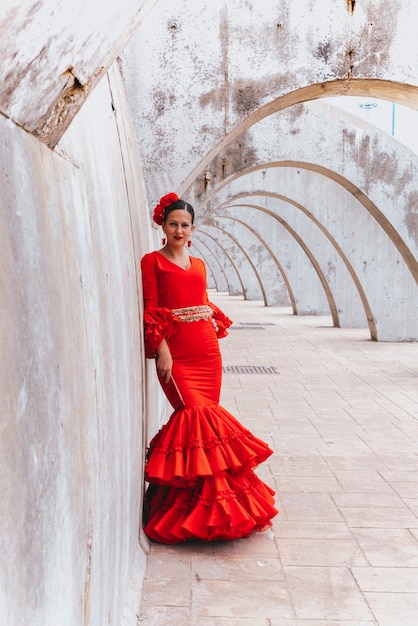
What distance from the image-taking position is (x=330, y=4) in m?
6.82

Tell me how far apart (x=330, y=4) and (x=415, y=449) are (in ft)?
12.2

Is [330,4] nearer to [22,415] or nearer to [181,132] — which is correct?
[181,132]

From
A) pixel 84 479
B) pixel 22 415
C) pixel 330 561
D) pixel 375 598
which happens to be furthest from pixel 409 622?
pixel 22 415

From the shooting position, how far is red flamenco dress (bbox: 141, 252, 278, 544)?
411 centimetres

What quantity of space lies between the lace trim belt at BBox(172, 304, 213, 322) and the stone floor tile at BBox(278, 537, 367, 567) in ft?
4.17

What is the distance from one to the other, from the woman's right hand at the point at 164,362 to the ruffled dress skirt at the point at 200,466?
0.21 ft

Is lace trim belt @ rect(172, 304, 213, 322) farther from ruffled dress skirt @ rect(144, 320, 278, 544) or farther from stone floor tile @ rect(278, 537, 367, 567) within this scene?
stone floor tile @ rect(278, 537, 367, 567)

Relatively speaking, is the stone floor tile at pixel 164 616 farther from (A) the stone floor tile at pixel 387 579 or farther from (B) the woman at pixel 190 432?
(A) the stone floor tile at pixel 387 579

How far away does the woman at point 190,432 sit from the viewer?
4.11 meters

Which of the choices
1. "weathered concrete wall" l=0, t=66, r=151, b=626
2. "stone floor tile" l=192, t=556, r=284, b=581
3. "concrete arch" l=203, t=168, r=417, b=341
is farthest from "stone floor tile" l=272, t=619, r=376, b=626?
"concrete arch" l=203, t=168, r=417, b=341

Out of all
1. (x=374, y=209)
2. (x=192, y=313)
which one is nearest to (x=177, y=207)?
(x=192, y=313)

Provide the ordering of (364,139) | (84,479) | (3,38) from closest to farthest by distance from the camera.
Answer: (3,38)
(84,479)
(364,139)

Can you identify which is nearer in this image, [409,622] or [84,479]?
[84,479]

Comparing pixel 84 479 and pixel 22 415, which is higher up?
pixel 22 415
